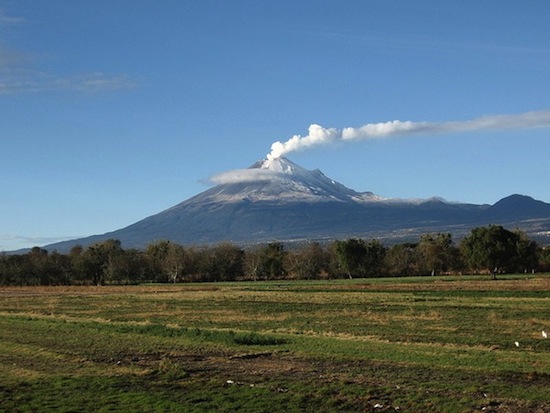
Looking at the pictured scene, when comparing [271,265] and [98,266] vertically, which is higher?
[98,266]

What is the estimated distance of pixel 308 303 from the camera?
193ft

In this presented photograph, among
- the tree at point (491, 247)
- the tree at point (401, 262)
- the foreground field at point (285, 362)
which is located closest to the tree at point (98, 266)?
the tree at point (401, 262)

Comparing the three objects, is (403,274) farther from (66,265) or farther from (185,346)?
(185,346)

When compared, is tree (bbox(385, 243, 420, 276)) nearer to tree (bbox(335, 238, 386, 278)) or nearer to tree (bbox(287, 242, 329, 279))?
tree (bbox(335, 238, 386, 278))

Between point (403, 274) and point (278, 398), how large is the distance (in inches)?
4941

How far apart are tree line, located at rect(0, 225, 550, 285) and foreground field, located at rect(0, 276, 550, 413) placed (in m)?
84.4

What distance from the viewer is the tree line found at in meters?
130

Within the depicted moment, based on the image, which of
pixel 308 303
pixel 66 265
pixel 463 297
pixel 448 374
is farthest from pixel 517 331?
pixel 66 265

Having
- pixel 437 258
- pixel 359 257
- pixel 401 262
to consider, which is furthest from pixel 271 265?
pixel 437 258

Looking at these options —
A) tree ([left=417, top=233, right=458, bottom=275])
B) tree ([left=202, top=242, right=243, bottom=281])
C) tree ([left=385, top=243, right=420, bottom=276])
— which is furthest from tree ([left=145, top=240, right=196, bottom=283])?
tree ([left=417, top=233, right=458, bottom=275])

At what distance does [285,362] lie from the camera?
2556 cm

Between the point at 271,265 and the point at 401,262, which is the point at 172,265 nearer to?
the point at 271,265

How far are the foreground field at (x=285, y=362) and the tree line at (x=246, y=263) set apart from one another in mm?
84405

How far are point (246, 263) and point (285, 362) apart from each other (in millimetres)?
121978
